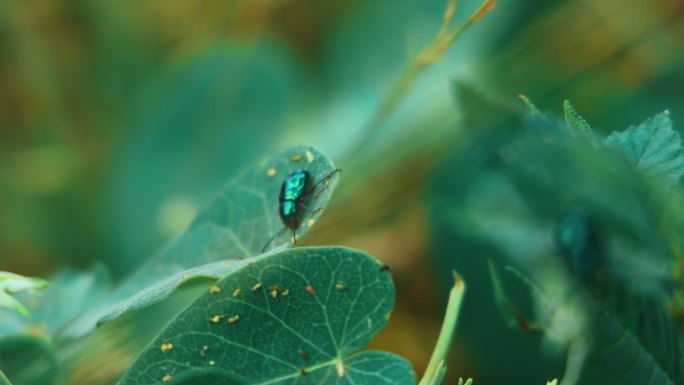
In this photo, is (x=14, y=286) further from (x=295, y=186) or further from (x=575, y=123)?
(x=575, y=123)

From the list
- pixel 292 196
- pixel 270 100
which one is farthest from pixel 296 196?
pixel 270 100

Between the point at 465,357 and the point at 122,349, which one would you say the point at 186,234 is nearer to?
the point at 122,349

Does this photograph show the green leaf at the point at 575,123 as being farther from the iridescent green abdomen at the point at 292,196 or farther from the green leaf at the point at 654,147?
the iridescent green abdomen at the point at 292,196

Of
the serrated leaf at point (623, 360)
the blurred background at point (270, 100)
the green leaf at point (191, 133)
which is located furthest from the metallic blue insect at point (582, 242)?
the green leaf at point (191, 133)

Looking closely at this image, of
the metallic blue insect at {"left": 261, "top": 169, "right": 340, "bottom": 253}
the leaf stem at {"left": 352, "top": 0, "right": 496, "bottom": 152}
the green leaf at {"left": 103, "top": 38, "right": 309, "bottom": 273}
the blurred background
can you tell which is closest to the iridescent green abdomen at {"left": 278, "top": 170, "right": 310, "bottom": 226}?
the metallic blue insect at {"left": 261, "top": 169, "right": 340, "bottom": 253}

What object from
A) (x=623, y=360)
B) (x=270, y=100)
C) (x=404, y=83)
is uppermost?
(x=270, y=100)
